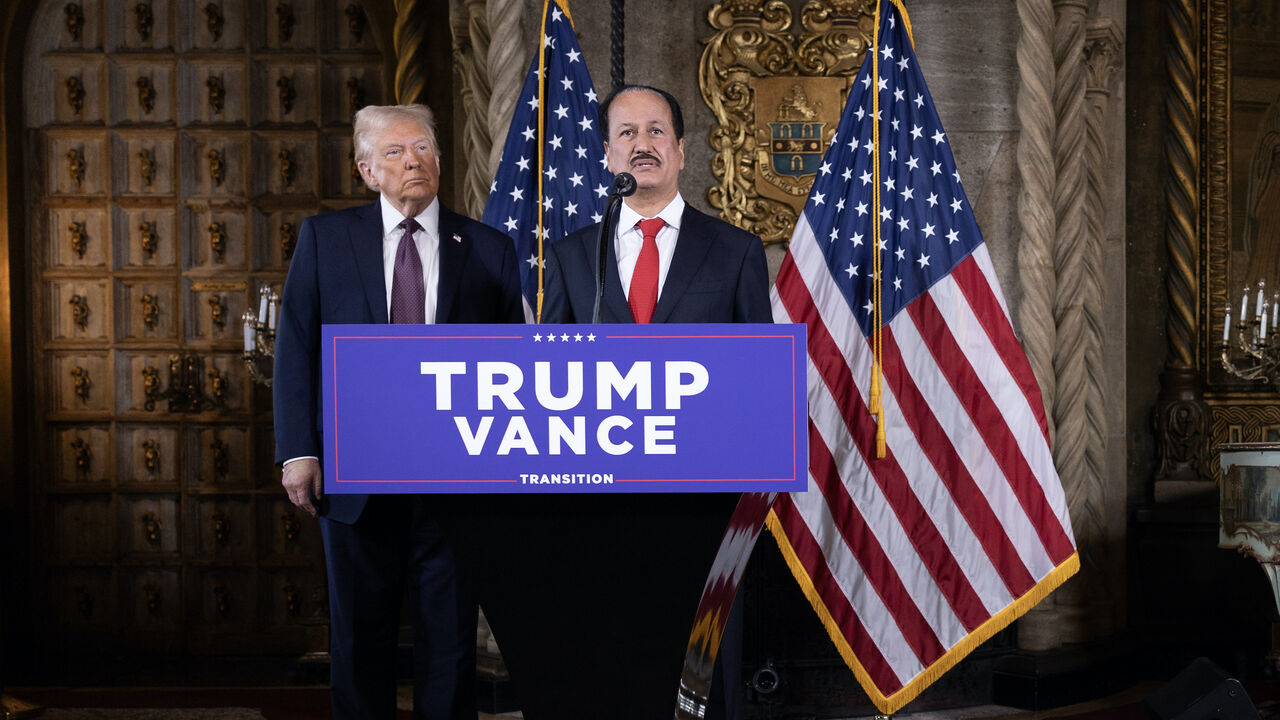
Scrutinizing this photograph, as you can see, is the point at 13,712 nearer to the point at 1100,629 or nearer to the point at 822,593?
the point at 822,593

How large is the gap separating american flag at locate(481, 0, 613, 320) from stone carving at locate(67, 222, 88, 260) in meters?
2.98

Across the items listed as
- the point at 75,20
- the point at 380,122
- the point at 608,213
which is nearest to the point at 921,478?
the point at 608,213

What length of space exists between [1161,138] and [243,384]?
486 cm

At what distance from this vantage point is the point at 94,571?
561 centimetres

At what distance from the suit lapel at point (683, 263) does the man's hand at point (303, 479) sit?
0.85 meters

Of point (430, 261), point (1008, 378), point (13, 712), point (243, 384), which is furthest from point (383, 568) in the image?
point (243, 384)

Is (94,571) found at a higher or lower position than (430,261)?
lower

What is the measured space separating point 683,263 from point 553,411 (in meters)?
0.71

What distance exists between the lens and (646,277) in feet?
7.84

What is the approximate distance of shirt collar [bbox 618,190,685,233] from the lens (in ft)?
7.93

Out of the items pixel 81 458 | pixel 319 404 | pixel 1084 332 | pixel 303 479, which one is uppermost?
pixel 1084 332

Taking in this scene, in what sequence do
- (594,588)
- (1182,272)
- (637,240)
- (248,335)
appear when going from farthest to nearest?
(1182,272) < (248,335) < (637,240) < (594,588)

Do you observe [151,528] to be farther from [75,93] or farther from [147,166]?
[75,93]

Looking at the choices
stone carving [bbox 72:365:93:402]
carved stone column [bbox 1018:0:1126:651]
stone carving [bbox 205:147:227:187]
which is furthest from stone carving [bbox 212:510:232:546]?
carved stone column [bbox 1018:0:1126:651]
